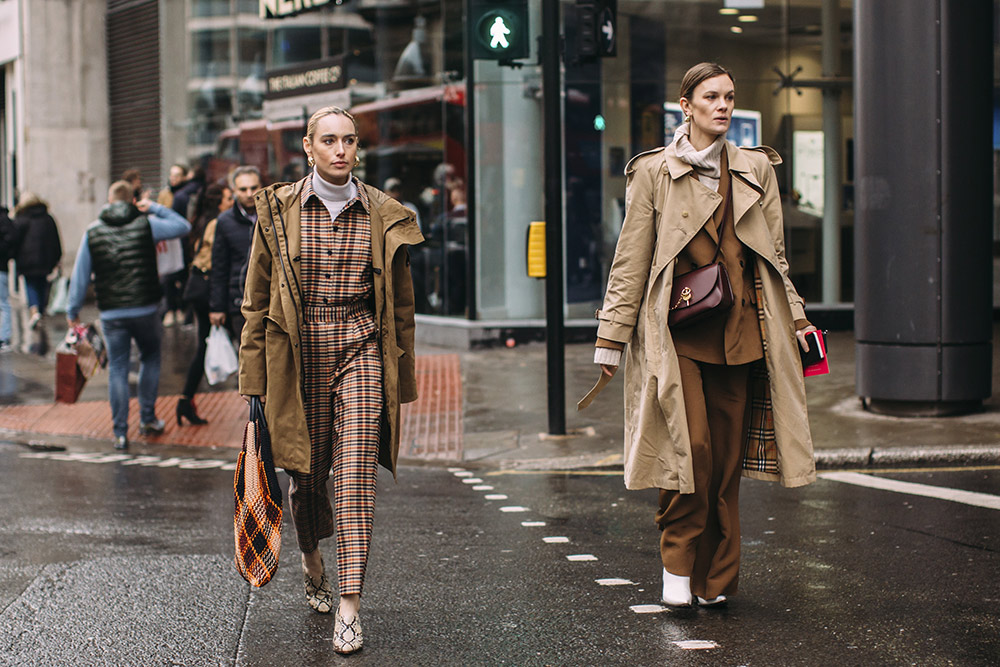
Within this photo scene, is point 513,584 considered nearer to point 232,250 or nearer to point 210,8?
point 232,250

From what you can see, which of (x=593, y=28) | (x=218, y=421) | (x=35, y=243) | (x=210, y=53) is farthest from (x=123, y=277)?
(x=210, y=53)

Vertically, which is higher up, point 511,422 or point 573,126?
point 573,126

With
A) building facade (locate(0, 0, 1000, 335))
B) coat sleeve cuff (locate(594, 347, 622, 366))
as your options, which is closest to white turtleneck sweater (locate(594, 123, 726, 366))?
coat sleeve cuff (locate(594, 347, 622, 366))

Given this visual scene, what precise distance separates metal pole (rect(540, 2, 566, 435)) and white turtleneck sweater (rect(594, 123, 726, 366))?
4165mm

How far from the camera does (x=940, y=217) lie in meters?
9.24

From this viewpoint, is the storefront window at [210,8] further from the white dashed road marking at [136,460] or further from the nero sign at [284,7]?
the white dashed road marking at [136,460]

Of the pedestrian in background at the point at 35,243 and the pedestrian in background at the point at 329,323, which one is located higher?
the pedestrian in background at the point at 35,243

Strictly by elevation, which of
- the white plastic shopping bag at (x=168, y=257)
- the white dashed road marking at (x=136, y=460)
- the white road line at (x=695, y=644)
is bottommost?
the white road line at (x=695, y=644)

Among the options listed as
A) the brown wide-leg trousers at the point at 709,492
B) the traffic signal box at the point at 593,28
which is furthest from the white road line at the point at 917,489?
the traffic signal box at the point at 593,28

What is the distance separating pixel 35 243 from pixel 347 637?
13.4m

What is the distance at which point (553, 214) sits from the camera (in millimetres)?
9102

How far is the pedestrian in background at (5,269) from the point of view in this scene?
15.6 metres

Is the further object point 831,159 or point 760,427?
point 831,159

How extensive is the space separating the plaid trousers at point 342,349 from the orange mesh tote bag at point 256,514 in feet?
0.78
